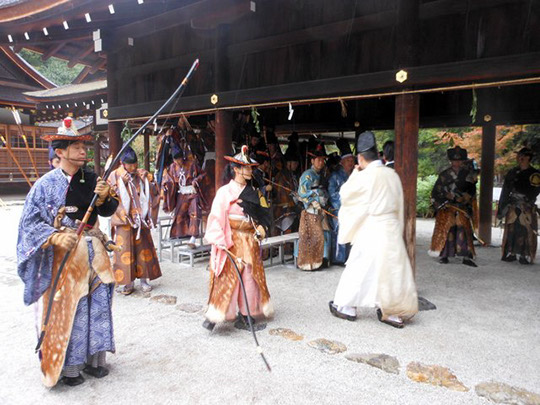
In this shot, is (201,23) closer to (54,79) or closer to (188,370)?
(188,370)

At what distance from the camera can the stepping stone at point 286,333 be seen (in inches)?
157

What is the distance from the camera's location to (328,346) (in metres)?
3.79

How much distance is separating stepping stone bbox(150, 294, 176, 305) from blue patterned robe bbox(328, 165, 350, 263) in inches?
116

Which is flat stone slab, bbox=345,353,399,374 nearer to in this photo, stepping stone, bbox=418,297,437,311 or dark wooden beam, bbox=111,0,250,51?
stepping stone, bbox=418,297,437,311

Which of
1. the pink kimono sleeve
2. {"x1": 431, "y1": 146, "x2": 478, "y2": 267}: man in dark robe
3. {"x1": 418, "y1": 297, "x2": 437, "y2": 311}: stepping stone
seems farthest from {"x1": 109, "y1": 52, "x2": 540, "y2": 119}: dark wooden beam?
{"x1": 418, "y1": 297, "x2": 437, "y2": 311}: stepping stone

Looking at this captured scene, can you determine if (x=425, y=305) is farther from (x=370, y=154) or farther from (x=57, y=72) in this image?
→ (x=57, y=72)

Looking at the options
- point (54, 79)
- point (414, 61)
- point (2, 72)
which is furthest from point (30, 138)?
point (414, 61)

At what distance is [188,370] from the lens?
333 cm

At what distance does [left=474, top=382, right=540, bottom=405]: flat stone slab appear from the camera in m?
2.86

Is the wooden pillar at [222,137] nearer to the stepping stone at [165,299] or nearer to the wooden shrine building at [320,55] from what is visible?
the wooden shrine building at [320,55]

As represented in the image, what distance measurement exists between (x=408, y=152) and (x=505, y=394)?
2636mm

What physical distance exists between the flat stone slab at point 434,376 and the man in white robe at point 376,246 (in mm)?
832

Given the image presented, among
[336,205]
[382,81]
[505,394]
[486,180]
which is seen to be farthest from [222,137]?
[486,180]

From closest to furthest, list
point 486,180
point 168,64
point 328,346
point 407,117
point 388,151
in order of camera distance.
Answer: point 328,346
point 407,117
point 388,151
point 168,64
point 486,180
